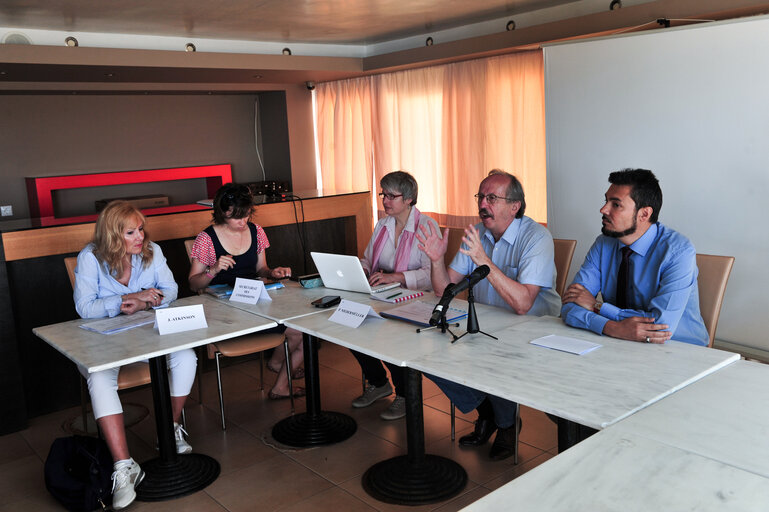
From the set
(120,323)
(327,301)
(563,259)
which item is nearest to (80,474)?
(120,323)

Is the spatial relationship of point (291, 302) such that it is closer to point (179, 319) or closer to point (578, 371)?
point (179, 319)

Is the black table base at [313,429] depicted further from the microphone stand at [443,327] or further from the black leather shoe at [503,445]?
the microphone stand at [443,327]

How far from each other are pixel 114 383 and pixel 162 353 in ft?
1.50

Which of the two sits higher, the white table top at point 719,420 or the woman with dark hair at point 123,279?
the woman with dark hair at point 123,279

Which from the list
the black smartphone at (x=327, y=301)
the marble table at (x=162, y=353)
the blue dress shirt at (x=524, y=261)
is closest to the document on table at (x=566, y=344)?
the blue dress shirt at (x=524, y=261)

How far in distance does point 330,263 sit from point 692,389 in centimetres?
174

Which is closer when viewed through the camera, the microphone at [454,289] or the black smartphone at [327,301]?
the microphone at [454,289]

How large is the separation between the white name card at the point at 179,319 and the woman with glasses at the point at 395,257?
36.2 inches

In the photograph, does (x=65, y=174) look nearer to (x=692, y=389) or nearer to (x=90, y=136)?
(x=90, y=136)

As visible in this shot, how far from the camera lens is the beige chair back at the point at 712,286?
8.08 ft

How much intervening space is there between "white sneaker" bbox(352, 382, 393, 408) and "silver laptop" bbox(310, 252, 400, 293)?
0.67 m

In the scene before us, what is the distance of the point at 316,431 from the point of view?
10.0ft

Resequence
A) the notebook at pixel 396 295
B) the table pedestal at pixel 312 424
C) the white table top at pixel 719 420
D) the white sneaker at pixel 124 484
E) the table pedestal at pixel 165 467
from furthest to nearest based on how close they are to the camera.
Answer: the table pedestal at pixel 312 424
the notebook at pixel 396 295
the table pedestal at pixel 165 467
the white sneaker at pixel 124 484
the white table top at pixel 719 420

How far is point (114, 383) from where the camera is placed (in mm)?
2666
